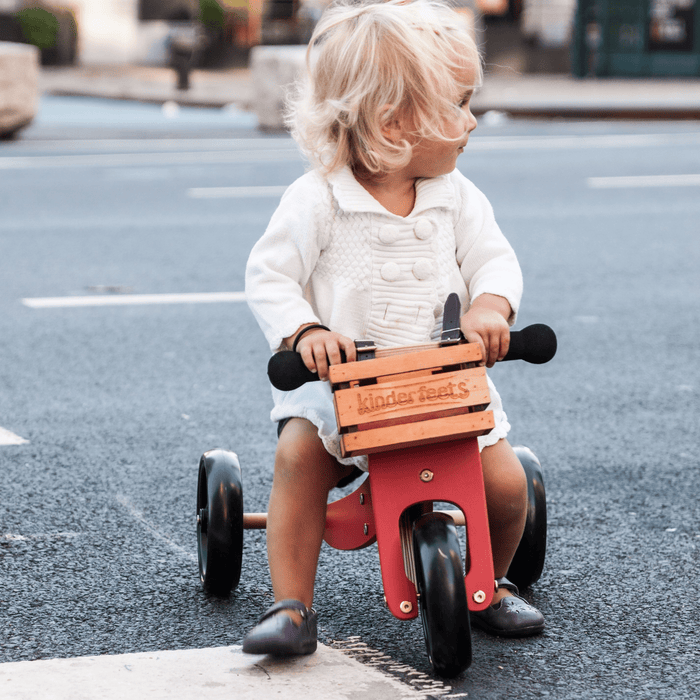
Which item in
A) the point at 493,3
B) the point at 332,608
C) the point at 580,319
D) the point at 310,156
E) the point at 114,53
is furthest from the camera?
the point at 114,53

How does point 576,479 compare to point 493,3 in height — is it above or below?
below

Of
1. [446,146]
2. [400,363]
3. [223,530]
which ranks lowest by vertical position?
[223,530]

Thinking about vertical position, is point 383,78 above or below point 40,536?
above

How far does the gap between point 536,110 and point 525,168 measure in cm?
740

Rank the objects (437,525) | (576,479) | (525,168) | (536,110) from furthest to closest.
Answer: (536,110) → (525,168) → (576,479) → (437,525)

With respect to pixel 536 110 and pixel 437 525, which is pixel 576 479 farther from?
pixel 536 110

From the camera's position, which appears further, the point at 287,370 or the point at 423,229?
the point at 423,229

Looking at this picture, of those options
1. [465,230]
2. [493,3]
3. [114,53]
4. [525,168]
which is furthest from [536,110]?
[114,53]

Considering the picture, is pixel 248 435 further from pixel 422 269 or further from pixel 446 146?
pixel 446 146

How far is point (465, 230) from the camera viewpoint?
2.75 meters

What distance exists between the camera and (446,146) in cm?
259

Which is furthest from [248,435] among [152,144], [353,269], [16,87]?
[16,87]

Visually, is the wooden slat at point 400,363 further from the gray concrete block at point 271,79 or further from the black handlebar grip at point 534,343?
the gray concrete block at point 271,79

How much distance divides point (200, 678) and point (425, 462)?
638 millimetres
